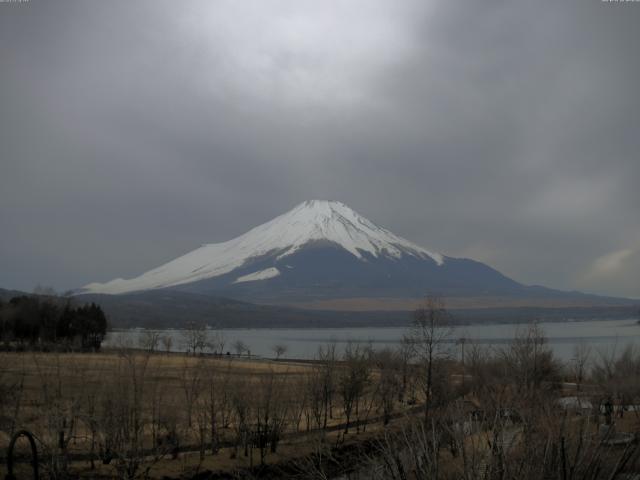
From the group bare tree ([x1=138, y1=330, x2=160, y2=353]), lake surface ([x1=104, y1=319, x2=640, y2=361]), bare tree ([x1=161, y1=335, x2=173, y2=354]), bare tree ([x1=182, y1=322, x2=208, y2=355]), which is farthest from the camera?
bare tree ([x1=182, y1=322, x2=208, y2=355])

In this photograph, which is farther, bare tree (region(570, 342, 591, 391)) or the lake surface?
the lake surface

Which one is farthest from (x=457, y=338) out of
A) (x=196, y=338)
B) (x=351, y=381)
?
(x=351, y=381)

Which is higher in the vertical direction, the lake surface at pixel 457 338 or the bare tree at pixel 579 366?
the bare tree at pixel 579 366

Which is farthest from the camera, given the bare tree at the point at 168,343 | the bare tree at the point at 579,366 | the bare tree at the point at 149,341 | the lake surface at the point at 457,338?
the lake surface at the point at 457,338

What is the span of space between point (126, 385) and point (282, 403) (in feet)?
29.3

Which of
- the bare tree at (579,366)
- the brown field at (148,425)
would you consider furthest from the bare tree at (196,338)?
the bare tree at (579,366)

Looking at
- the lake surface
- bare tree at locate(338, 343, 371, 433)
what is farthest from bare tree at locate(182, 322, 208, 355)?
bare tree at locate(338, 343, 371, 433)

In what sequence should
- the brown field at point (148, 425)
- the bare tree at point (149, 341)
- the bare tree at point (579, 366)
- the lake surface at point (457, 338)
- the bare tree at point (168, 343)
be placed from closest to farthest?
the brown field at point (148, 425) → the bare tree at point (579, 366) → the bare tree at point (149, 341) → the bare tree at point (168, 343) → the lake surface at point (457, 338)

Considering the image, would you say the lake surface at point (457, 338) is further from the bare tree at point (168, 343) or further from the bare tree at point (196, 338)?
the bare tree at point (196, 338)

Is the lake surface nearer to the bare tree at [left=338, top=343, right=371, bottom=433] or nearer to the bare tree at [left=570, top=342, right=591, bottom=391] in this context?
the bare tree at [left=570, top=342, right=591, bottom=391]

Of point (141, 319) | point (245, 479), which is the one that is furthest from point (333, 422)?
point (141, 319)

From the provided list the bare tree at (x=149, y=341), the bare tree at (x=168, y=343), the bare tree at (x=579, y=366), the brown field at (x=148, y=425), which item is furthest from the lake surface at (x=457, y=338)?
the brown field at (x=148, y=425)

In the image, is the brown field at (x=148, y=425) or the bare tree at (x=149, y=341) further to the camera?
the bare tree at (x=149, y=341)

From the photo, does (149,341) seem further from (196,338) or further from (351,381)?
(196,338)
